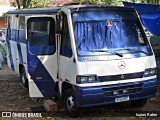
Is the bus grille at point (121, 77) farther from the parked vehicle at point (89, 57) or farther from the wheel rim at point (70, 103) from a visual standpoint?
the wheel rim at point (70, 103)

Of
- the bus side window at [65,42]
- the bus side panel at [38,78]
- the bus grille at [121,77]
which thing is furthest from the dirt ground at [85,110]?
the bus side window at [65,42]

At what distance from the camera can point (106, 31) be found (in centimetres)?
704

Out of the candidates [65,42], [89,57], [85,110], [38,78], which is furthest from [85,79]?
[38,78]

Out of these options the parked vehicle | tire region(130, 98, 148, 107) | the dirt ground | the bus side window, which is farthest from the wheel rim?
tire region(130, 98, 148, 107)

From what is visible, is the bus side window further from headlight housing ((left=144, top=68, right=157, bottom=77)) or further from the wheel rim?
headlight housing ((left=144, top=68, right=157, bottom=77))

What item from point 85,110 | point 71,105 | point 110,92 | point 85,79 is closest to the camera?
point 85,79

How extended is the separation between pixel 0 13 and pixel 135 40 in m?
39.6

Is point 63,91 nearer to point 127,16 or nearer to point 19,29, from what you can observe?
point 127,16

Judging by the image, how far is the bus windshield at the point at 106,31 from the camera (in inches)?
270

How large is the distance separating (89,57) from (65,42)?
0.89 m

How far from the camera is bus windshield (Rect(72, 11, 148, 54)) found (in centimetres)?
685

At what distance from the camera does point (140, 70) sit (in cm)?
688

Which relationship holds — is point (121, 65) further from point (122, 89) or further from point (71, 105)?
point (71, 105)

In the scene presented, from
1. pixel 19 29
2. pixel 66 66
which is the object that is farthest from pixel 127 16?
pixel 19 29
